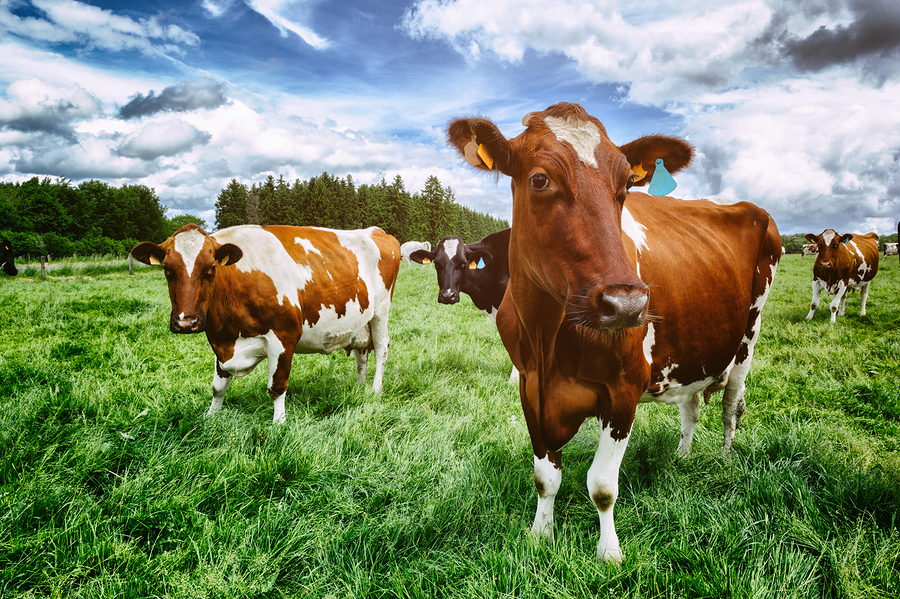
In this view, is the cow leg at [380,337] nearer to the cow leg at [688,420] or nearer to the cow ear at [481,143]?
the cow leg at [688,420]

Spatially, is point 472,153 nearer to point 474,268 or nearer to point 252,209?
point 474,268

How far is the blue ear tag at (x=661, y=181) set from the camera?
2219 millimetres

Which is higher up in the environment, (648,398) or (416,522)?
(648,398)

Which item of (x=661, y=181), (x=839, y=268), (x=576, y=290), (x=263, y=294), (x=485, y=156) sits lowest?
(x=839, y=268)

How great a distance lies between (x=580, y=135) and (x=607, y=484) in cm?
174

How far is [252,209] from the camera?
2532 inches

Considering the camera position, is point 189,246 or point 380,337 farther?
point 380,337

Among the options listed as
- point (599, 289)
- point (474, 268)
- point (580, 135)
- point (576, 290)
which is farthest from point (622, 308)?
point (474, 268)

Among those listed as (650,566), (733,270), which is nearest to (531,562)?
(650,566)

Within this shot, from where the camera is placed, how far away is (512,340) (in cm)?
253

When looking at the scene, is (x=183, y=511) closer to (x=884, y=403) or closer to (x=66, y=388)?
(x=66, y=388)

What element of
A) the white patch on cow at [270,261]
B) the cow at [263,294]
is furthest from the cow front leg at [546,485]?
the white patch on cow at [270,261]

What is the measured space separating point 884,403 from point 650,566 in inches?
175

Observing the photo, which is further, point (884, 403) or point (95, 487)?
point (884, 403)
